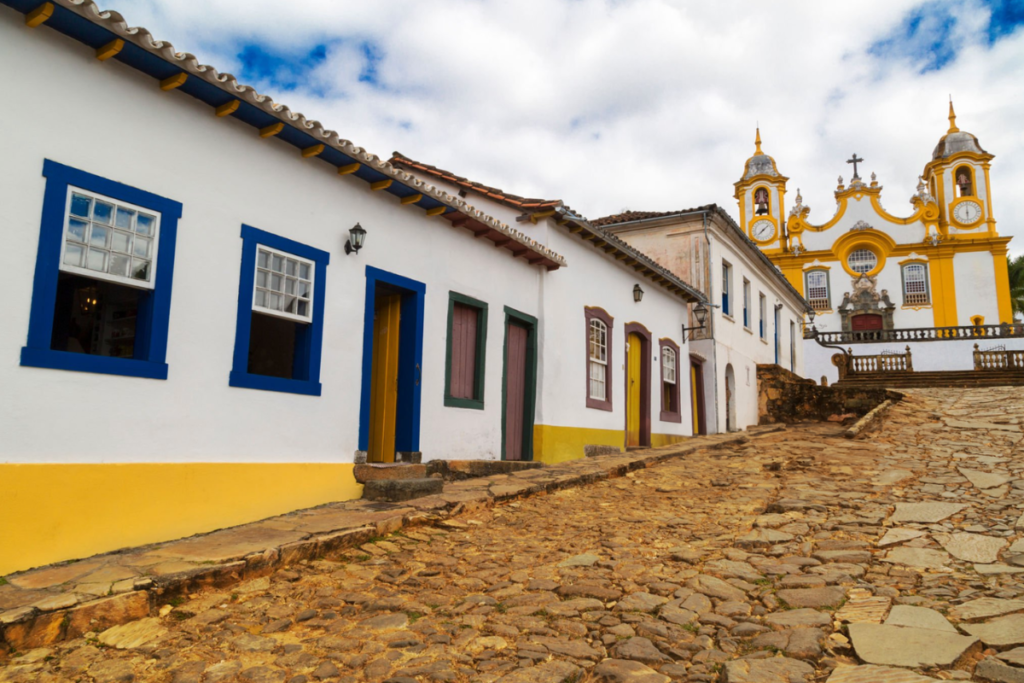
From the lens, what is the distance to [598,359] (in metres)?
12.5

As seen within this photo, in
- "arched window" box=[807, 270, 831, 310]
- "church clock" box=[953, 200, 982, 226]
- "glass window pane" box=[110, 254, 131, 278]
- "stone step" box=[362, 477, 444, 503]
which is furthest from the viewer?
"arched window" box=[807, 270, 831, 310]

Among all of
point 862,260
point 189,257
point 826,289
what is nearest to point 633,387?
point 189,257

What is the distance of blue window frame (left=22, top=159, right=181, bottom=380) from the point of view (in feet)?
15.9

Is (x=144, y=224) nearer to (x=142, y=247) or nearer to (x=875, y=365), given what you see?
(x=142, y=247)

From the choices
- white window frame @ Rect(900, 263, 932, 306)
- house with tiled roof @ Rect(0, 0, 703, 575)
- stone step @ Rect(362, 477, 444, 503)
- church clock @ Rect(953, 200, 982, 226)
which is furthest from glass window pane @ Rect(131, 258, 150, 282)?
church clock @ Rect(953, 200, 982, 226)

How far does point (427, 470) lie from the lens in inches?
327

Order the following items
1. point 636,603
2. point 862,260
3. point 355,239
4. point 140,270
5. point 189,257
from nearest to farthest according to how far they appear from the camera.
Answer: point 636,603, point 140,270, point 189,257, point 355,239, point 862,260

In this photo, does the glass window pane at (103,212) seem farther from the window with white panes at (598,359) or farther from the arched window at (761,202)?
the arched window at (761,202)

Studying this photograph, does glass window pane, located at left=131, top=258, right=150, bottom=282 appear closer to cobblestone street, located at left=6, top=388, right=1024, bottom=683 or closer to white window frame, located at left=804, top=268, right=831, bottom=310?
cobblestone street, located at left=6, top=388, right=1024, bottom=683

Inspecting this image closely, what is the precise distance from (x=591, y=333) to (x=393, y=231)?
17.1 feet

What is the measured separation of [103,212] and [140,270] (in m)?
0.50

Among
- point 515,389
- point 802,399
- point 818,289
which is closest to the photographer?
point 515,389

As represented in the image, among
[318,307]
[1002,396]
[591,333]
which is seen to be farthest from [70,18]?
[1002,396]

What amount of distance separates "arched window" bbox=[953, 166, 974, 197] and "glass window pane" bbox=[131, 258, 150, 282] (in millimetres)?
45936
